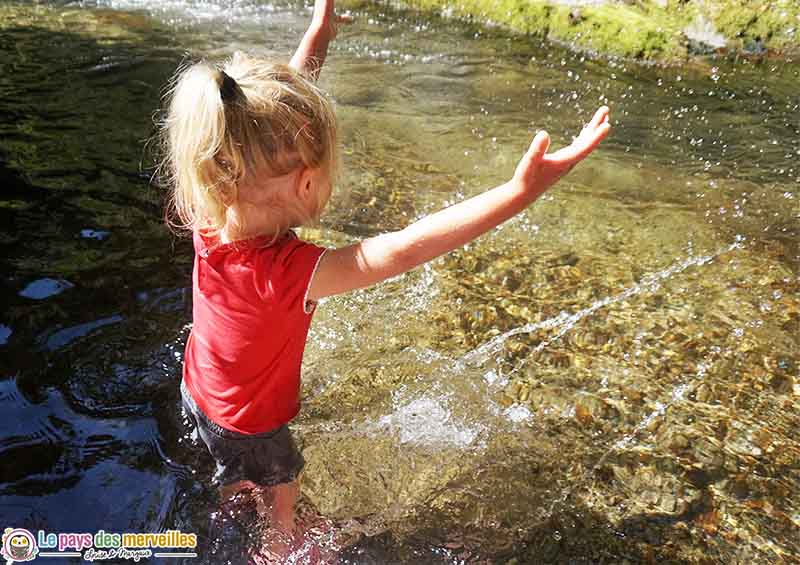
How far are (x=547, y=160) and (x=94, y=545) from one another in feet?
7.30

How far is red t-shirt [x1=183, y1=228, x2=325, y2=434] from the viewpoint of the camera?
7.74ft

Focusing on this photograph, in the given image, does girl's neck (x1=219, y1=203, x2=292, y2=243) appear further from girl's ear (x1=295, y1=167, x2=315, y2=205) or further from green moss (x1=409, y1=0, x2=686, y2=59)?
green moss (x1=409, y1=0, x2=686, y2=59)

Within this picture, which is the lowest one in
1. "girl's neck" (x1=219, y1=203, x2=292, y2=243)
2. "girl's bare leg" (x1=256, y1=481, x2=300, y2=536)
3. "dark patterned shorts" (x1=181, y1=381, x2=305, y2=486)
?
"girl's bare leg" (x1=256, y1=481, x2=300, y2=536)

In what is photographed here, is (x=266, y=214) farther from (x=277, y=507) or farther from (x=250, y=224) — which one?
(x=277, y=507)

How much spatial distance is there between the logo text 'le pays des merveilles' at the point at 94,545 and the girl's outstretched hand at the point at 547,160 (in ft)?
6.30

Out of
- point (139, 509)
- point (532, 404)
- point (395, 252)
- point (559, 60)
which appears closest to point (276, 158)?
point (395, 252)

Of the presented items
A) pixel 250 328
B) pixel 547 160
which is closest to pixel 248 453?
pixel 250 328

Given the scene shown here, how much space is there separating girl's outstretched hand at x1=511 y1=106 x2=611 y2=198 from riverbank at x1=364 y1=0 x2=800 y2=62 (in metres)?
7.67

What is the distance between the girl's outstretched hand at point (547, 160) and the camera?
2.17m

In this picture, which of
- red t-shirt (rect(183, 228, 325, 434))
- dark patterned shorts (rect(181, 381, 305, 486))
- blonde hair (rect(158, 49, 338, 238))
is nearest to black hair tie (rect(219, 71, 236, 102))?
blonde hair (rect(158, 49, 338, 238))

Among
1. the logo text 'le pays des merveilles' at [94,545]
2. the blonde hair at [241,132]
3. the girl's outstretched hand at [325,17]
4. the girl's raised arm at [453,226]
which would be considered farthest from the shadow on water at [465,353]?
the girl's outstretched hand at [325,17]

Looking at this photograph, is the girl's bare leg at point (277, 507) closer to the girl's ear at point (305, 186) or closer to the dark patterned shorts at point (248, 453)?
the dark patterned shorts at point (248, 453)

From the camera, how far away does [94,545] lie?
8.93 feet

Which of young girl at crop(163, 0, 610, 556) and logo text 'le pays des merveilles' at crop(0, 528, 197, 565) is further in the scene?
logo text 'le pays des merveilles' at crop(0, 528, 197, 565)
